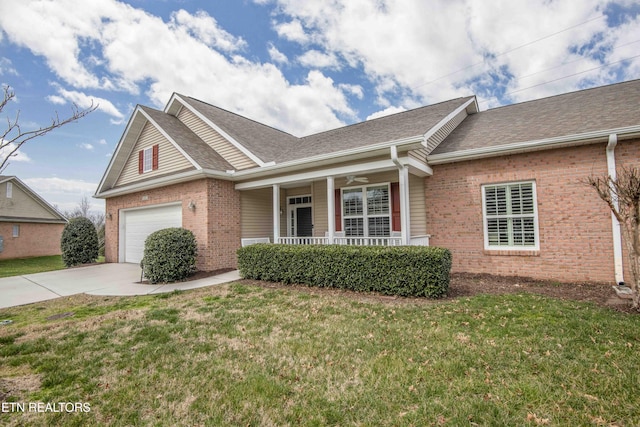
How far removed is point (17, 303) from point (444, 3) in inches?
567

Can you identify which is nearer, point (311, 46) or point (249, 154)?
point (249, 154)

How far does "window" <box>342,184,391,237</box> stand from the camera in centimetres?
979

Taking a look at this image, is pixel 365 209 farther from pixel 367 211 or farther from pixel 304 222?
pixel 304 222

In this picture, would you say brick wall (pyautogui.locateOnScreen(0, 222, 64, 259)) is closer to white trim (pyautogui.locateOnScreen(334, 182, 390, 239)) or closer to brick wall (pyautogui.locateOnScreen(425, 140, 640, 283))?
white trim (pyautogui.locateOnScreen(334, 182, 390, 239))

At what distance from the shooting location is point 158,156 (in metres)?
12.7

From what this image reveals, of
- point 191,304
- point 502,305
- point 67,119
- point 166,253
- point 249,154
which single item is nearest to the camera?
point 67,119

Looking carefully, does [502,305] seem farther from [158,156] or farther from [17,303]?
[158,156]

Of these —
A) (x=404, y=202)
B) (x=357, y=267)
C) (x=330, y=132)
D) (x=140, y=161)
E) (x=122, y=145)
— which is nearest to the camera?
(x=357, y=267)

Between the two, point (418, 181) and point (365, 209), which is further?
point (365, 209)

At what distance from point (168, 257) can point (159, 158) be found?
18.0 ft

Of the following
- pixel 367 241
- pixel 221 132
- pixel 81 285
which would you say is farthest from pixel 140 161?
pixel 367 241

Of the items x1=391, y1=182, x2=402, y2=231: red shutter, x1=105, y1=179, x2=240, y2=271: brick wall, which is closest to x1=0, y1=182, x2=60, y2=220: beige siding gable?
x1=105, y1=179, x2=240, y2=271: brick wall

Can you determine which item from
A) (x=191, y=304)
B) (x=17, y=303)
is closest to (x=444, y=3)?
(x=191, y=304)

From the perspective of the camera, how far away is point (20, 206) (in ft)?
75.5
